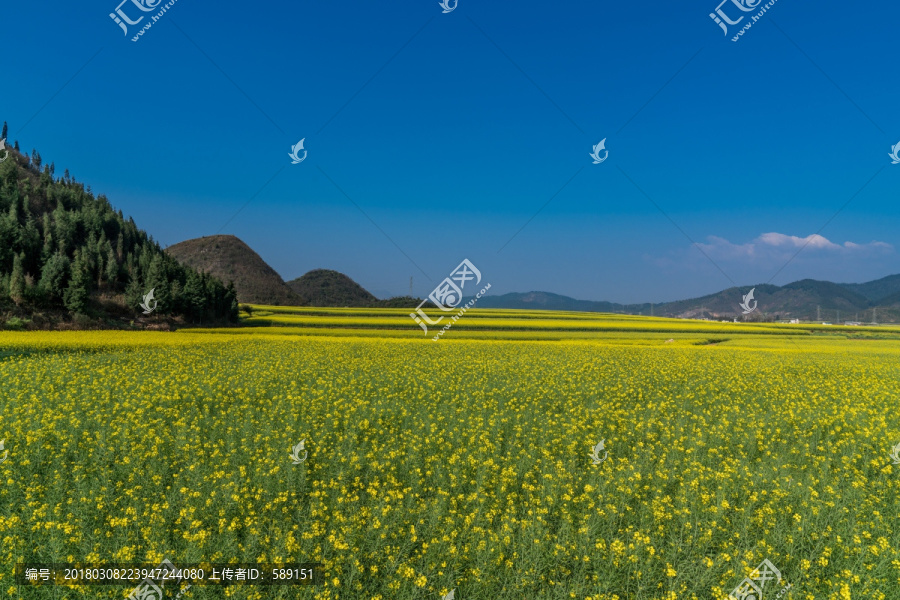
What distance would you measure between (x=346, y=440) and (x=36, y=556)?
4.96 m

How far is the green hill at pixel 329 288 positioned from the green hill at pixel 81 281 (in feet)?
268

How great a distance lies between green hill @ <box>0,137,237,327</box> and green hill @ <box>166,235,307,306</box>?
54808 mm

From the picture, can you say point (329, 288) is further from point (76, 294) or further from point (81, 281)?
point (76, 294)

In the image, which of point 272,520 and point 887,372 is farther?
point 887,372

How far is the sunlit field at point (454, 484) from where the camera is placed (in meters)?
5.48

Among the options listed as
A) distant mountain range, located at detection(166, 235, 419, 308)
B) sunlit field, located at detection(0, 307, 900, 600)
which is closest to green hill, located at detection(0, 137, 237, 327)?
sunlit field, located at detection(0, 307, 900, 600)

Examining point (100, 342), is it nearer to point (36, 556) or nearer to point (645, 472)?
point (36, 556)

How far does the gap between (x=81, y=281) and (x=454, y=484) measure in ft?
182

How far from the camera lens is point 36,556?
17.8 feet

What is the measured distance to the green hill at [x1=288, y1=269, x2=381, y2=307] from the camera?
16525cm

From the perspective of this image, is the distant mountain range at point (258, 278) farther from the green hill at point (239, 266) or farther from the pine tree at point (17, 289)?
the pine tree at point (17, 289)

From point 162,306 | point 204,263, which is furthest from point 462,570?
point 204,263

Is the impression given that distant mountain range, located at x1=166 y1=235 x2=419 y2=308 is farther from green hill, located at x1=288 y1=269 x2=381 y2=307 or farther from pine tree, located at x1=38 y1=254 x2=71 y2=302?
pine tree, located at x1=38 y1=254 x2=71 y2=302

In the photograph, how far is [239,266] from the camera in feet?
511
